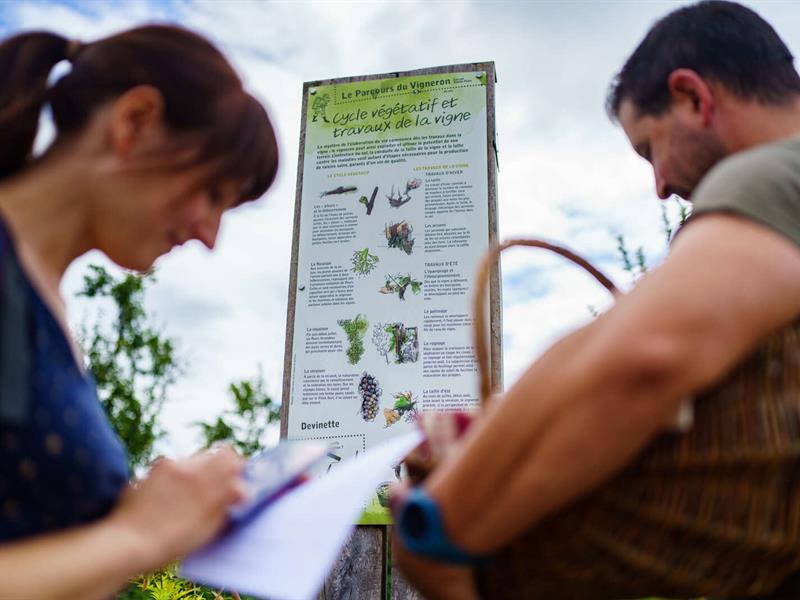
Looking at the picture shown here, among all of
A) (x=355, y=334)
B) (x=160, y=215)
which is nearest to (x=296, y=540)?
(x=160, y=215)

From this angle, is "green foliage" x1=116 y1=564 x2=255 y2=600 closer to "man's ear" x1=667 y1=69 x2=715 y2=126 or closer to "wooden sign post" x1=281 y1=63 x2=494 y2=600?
"wooden sign post" x1=281 y1=63 x2=494 y2=600

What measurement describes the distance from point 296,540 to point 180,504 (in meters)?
0.14

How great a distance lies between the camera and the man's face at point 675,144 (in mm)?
921

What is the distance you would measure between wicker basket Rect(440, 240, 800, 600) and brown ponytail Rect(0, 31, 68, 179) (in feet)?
2.46

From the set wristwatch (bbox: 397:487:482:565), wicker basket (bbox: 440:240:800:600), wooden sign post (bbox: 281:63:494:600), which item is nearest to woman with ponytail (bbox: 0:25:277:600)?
wristwatch (bbox: 397:487:482:565)

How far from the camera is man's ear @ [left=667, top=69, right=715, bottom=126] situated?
90cm

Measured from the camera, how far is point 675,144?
944 mm

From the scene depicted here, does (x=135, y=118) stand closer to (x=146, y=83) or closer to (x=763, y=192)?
(x=146, y=83)

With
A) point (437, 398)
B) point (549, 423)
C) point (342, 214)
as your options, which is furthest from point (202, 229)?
point (342, 214)

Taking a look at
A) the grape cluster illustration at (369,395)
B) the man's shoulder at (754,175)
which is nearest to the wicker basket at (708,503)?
the man's shoulder at (754,175)

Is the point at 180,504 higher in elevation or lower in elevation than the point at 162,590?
higher

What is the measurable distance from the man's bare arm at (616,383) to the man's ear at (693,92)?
0.36 metres

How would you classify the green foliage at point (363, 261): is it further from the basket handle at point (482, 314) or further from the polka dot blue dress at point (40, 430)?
the polka dot blue dress at point (40, 430)

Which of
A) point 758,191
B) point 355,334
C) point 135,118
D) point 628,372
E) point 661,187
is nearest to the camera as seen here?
point 628,372
